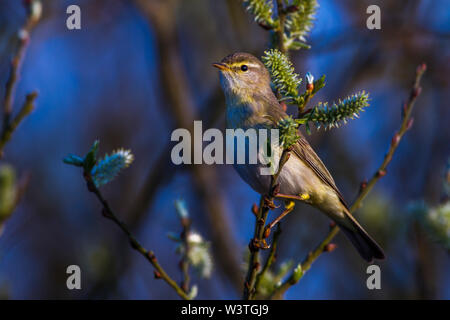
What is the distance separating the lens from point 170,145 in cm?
654

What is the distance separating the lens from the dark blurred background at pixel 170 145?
5.65 metres

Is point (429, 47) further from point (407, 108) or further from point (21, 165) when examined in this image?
point (21, 165)

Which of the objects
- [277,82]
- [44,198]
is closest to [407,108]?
[277,82]

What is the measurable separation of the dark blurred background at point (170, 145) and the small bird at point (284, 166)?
0.51 meters

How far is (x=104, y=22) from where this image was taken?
8648mm

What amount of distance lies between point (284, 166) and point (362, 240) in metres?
1.08

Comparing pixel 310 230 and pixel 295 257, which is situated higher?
pixel 310 230

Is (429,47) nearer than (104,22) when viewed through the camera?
Yes

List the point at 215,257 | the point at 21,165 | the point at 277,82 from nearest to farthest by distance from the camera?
the point at 277,82, the point at 215,257, the point at 21,165

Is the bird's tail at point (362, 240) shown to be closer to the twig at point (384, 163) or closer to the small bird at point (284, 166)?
the small bird at point (284, 166)

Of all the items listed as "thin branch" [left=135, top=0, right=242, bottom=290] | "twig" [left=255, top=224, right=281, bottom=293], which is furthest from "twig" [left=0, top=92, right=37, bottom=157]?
"thin branch" [left=135, top=0, right=242, bottom=290]
